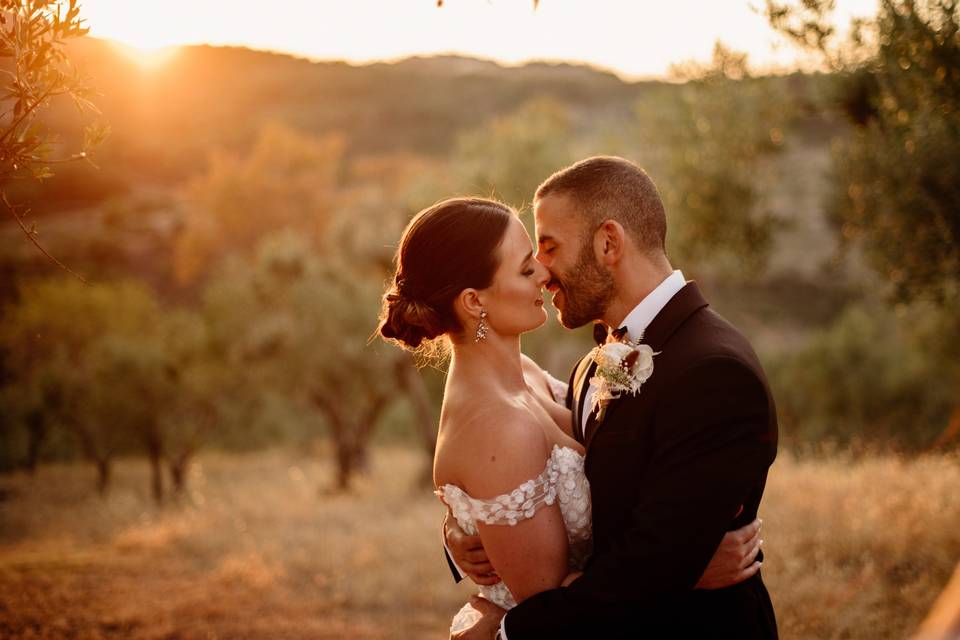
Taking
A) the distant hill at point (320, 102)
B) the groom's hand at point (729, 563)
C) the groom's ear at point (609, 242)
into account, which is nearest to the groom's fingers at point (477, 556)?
the groom's hand at point (729, 563)

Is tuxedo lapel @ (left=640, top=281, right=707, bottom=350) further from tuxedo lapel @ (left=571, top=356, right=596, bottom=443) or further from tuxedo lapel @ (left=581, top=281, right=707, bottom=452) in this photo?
tuxedo lapel @ (left=571, top=356, right=596, bottom=443)

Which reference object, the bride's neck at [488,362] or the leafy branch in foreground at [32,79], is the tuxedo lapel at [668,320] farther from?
the leafy branch in foreground at [32,79]

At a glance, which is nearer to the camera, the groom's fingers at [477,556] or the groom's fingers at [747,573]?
the groom's fingers at [747,573]

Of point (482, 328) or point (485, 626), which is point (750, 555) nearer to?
point (485, 626)

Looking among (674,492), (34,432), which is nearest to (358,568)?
(674,492)

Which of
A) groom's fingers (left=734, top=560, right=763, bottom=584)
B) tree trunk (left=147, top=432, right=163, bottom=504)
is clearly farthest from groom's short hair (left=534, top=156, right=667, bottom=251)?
tree trunk (left=147, top=432, right=163, bottom=504)

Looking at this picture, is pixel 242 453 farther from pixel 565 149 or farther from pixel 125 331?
pixel 565 149

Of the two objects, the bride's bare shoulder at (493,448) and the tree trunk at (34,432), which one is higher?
the bride's bare shoulder at (493,448)

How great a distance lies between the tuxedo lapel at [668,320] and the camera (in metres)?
3.42

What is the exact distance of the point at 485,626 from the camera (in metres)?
3.61

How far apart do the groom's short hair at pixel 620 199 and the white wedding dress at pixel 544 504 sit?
1.07 meters

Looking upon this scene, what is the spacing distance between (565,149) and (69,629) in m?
14.6

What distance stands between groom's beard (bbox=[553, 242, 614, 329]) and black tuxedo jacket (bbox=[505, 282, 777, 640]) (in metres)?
0.38

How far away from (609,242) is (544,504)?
123 cm
